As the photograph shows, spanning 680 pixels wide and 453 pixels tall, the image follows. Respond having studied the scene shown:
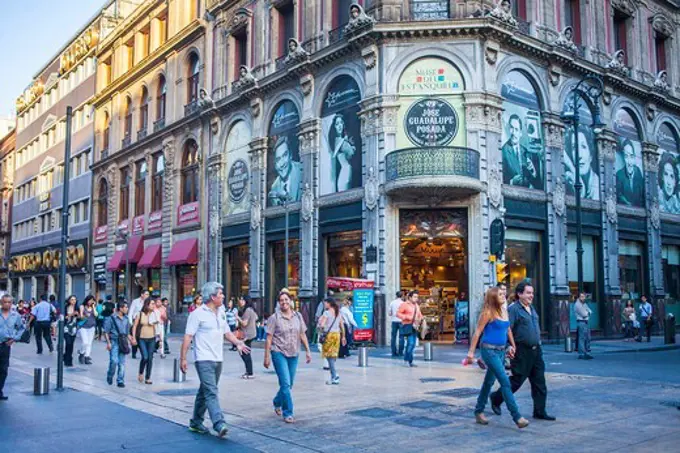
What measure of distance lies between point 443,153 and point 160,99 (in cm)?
2442

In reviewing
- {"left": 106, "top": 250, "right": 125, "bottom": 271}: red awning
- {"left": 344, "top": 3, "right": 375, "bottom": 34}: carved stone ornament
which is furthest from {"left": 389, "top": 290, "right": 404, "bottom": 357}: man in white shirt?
{"left": 106, "top": 250, "right": 125, "bottom": 271}: red awning

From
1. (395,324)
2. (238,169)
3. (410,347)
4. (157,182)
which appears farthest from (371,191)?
(157,182)

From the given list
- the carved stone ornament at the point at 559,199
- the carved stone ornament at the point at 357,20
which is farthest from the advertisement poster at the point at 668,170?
the carved stone ornament at the point at 357,20

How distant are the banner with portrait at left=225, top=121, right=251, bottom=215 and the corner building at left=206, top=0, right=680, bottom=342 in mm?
→ 127

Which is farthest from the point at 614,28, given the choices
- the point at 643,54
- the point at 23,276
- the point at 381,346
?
the point at 23,276

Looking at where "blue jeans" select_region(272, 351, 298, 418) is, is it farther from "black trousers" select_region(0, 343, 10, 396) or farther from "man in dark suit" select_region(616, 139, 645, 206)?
"man in dark suit" select_region(616, 139, 645, 206)

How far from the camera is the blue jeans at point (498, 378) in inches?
337

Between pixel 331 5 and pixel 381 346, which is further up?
pixel 331 5

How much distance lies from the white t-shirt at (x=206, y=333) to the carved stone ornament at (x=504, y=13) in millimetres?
19025

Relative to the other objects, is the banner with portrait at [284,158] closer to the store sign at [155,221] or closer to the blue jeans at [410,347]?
the store sign at [155,221]

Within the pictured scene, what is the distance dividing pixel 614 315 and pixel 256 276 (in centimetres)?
1564

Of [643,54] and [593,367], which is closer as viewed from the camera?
[593,367]

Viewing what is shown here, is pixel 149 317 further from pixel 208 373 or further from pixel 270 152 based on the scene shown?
pixel 270 152

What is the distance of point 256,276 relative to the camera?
3072 cm
